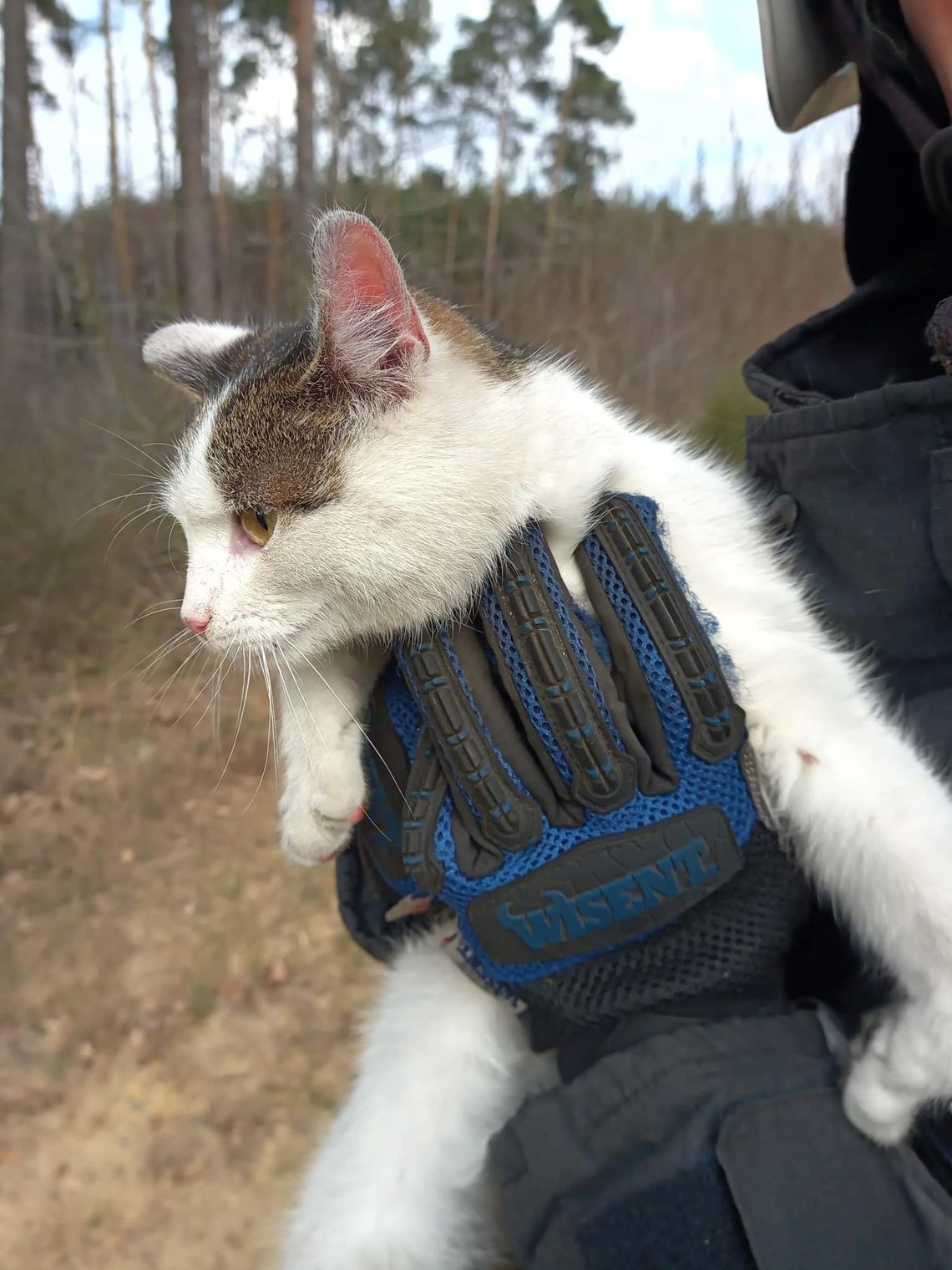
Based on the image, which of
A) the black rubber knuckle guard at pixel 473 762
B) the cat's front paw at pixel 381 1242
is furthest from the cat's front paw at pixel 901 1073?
the cat's front paw at pixel 381 1242

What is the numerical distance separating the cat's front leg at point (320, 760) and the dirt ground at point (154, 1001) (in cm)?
73

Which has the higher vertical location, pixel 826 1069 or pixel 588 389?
pixel 588 389

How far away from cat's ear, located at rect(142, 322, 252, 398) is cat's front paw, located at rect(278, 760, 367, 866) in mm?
645

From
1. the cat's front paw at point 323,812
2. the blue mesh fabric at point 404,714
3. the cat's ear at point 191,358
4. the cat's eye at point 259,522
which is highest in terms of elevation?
the cat's ear at point 191,358

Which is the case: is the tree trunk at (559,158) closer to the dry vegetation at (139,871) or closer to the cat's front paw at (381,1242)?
the dry vegetation at (139,871)

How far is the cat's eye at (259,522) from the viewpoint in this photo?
40.1 inches

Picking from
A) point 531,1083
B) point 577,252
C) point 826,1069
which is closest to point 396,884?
point 531,1083

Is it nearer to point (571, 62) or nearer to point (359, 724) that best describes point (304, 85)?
point (571, 62)

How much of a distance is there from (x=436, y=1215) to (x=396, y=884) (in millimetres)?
461

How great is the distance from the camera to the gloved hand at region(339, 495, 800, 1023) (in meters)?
1.00

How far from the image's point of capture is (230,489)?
1.04 metres

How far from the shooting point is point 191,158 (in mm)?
5098

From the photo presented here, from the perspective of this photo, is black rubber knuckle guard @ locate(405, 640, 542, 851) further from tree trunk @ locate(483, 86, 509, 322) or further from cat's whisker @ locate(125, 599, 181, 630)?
tree trunk @ locate(483, 86, 509, 322)

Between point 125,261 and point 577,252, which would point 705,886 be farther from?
point 577,252
